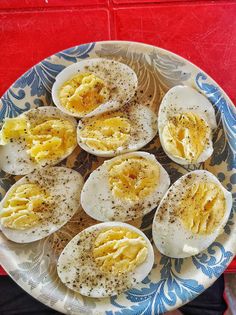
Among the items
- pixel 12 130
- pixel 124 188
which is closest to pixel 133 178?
pixel 124 188

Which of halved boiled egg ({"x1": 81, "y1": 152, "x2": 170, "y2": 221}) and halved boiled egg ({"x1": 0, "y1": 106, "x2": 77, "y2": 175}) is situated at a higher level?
halved boiled egg ({"x1": 0, "y1": 106, "x2": 77, "y2": 175})

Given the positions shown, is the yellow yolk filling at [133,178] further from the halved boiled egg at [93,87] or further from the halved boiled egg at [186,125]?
the halved boiled egg at [93,87]

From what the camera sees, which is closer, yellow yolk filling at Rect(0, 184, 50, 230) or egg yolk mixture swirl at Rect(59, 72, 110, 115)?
yellow yolk filling at Rect(0, 184, 50, 230)

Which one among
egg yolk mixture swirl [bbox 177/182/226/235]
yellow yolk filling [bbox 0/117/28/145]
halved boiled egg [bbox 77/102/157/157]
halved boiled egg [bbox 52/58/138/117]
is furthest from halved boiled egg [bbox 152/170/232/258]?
yellow yolk filling [bbox 0/117/28/145]

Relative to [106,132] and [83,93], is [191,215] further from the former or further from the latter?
[83,93]

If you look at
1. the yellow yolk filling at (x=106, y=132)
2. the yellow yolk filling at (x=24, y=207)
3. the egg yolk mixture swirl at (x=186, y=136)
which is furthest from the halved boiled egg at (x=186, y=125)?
the yellow yolk filling at (x=24, y=207)

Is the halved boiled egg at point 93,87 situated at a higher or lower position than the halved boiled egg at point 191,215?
higher

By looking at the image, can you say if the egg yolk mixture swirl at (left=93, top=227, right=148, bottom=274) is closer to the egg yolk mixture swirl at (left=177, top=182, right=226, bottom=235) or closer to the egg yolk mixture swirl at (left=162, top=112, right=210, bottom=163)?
the egg yolk mixture swirl at (left=177, top=182, right=226, bottom=235)
